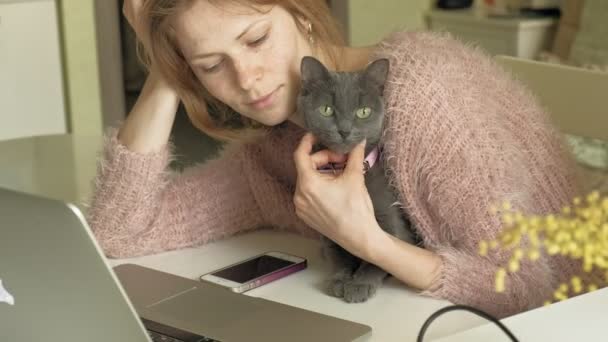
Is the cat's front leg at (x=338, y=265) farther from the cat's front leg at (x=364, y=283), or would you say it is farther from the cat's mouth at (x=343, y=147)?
the cat's mouth at (x=343, y=147)

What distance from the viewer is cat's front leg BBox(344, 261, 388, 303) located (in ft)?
3.51

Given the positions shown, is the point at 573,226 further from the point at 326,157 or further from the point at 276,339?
the point at 326,157

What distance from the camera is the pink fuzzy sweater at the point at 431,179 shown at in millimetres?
1067

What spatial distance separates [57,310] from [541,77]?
1030 mm

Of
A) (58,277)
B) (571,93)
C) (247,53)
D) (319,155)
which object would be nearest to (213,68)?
(247,53)

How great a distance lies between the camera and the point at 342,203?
108cm

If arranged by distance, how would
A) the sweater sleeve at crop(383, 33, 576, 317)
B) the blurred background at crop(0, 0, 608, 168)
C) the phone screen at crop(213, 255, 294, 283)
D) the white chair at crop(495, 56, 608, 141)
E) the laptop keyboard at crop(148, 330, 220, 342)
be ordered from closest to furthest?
the laptop keyboard at crop(148, 330, 220, 342), the sweater sleeve at crop(383, 33, 576, 317), the phone screen at crop(213, 255, 294, 283), the white chair at crop(495, 56, 608, 141), the blurred background at crop(0, 0, 608, 168)

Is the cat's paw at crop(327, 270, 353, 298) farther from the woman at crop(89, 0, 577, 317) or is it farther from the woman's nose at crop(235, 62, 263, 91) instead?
the woman's nose at crop(235, 62, 263, 91)

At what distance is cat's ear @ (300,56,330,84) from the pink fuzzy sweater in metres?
0.09

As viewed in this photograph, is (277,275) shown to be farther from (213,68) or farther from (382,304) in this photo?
(213,68)

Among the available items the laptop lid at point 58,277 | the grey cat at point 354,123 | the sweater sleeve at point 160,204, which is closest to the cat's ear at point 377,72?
the grey cat at point 354,123

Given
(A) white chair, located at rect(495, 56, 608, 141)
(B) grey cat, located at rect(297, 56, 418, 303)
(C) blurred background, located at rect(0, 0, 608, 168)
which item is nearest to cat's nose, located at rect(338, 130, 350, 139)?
(B) grey cat, located at rect(297, 56, 418, 303)

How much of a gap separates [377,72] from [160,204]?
455 mm

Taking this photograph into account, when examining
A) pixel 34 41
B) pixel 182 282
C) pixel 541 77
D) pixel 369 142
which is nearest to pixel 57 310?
pixel 182 282
